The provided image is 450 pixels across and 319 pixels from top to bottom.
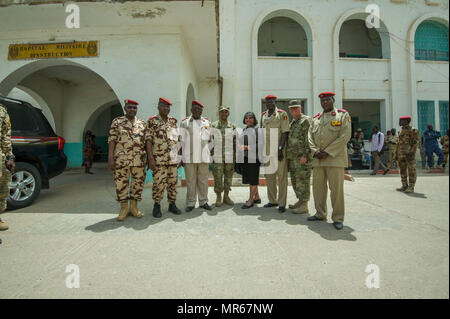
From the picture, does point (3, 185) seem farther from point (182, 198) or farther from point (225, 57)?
point (225, 57)

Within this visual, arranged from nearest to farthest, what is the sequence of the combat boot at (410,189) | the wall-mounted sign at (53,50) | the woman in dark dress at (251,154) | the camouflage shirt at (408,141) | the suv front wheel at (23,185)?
the suv front wheel at (23,185), the woman in dark dress at (251,154), the combat boot at (410,189), the camouflage shirt at (408,141), the wall-mounted sign at (53,50)

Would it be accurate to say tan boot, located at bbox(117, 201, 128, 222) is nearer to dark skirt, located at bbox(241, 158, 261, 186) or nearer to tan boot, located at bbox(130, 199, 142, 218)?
tan boot, located at bbox(130, 199, 142, 218)

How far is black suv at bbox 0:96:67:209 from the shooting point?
4.13m

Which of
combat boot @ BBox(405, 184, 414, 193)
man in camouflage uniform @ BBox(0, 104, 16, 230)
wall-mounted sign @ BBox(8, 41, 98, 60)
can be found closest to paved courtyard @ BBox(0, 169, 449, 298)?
man in camouflage uniform @ BBox(0, 104, 16, 230)

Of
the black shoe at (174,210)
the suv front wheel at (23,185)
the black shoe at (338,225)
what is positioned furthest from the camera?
the suv front wheel at (23,185)

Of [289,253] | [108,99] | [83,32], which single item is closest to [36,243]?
[289,253]

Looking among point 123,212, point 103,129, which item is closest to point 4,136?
point 123,212

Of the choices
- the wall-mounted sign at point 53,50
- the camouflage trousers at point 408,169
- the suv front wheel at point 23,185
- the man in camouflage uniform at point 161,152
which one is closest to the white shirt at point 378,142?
the camouflage trousers at point 408,169

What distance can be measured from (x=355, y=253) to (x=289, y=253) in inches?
24.9

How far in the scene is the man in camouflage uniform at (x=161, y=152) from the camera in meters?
3.64

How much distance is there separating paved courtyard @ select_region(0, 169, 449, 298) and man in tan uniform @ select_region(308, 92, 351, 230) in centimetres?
39

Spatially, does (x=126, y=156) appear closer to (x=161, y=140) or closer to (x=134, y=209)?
(x=161, y=140)

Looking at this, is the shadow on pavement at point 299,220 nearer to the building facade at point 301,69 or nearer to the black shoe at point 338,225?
the black shoe at point 338,225

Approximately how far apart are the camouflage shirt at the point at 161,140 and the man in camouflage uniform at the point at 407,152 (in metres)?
5.09
